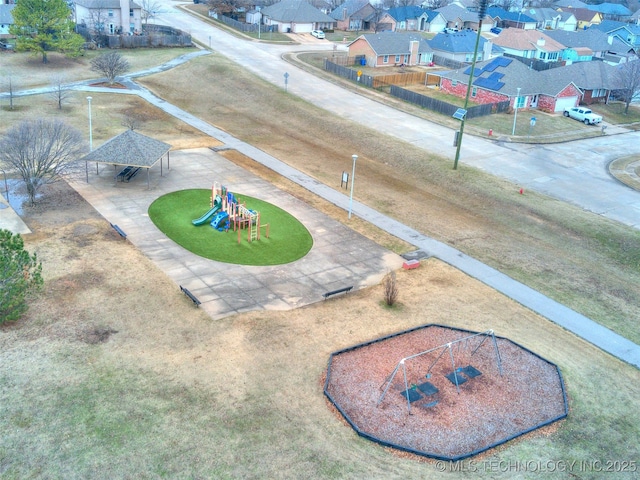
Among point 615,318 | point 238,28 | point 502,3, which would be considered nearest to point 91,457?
point 615,318

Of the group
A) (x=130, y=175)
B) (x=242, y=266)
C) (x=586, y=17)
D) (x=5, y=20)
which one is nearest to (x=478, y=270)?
(x=242, y=266)

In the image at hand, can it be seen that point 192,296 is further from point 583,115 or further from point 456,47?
point 456,47

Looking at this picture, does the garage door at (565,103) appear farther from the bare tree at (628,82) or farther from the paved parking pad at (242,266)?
the paved parking pad at (242,266)

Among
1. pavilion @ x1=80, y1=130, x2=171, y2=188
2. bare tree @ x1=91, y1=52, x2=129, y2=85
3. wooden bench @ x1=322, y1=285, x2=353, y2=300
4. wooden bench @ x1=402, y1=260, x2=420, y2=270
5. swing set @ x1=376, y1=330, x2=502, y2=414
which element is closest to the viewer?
swing set @ x1=376, y1=330, x2=502, y2=414

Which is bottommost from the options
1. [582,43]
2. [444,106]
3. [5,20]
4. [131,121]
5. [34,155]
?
[131,121]

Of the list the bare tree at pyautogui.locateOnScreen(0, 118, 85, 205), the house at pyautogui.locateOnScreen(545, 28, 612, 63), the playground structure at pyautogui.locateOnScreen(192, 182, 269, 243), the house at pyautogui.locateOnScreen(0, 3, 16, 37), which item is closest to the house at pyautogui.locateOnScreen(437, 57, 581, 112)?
the house at pyautogui.locateOnScreen(545, 28, 612, 63)

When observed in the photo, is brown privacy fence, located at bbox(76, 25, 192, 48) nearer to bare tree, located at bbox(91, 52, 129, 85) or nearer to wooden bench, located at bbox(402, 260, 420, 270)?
bare tree, located at bbox(91, 52, 129, 85)

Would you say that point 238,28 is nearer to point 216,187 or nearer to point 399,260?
point 216,187
